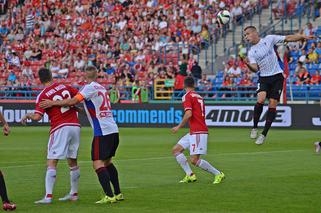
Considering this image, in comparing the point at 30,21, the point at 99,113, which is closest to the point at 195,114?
the point at 99,113

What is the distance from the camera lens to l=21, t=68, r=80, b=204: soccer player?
1309 cm

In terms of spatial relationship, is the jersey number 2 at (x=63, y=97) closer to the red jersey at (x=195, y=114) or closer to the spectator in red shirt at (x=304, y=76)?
the red jersey at (x=195, y=114)

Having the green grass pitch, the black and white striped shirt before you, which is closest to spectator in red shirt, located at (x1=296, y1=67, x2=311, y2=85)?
the green grass pitch

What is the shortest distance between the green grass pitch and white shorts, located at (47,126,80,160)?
0.72 metres

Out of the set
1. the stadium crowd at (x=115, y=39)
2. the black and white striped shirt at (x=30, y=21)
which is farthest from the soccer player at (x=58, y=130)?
the black and white striped shirt at (x=30, y=21)

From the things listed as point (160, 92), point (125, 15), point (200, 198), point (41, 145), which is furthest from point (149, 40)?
point (200, 198)

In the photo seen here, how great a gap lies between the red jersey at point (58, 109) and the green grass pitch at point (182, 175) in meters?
1.18

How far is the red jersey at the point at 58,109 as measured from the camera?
43.2 ft

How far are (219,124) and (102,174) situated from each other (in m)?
21.6

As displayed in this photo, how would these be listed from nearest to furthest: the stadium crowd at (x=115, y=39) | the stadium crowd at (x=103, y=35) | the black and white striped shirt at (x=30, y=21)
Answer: the stadium crowd at (x=115, y=39), the stadium crowd at (x=103, y=35), the black and white striped shirt at (x=30, y=21)

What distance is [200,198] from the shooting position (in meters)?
13.4

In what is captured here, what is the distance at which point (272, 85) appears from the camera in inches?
746

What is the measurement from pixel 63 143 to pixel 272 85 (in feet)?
23.0

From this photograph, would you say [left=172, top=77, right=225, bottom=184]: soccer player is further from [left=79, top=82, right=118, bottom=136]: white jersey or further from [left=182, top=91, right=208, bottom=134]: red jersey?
[left=79, top=82, right=118, bottom=136]: white jersey
